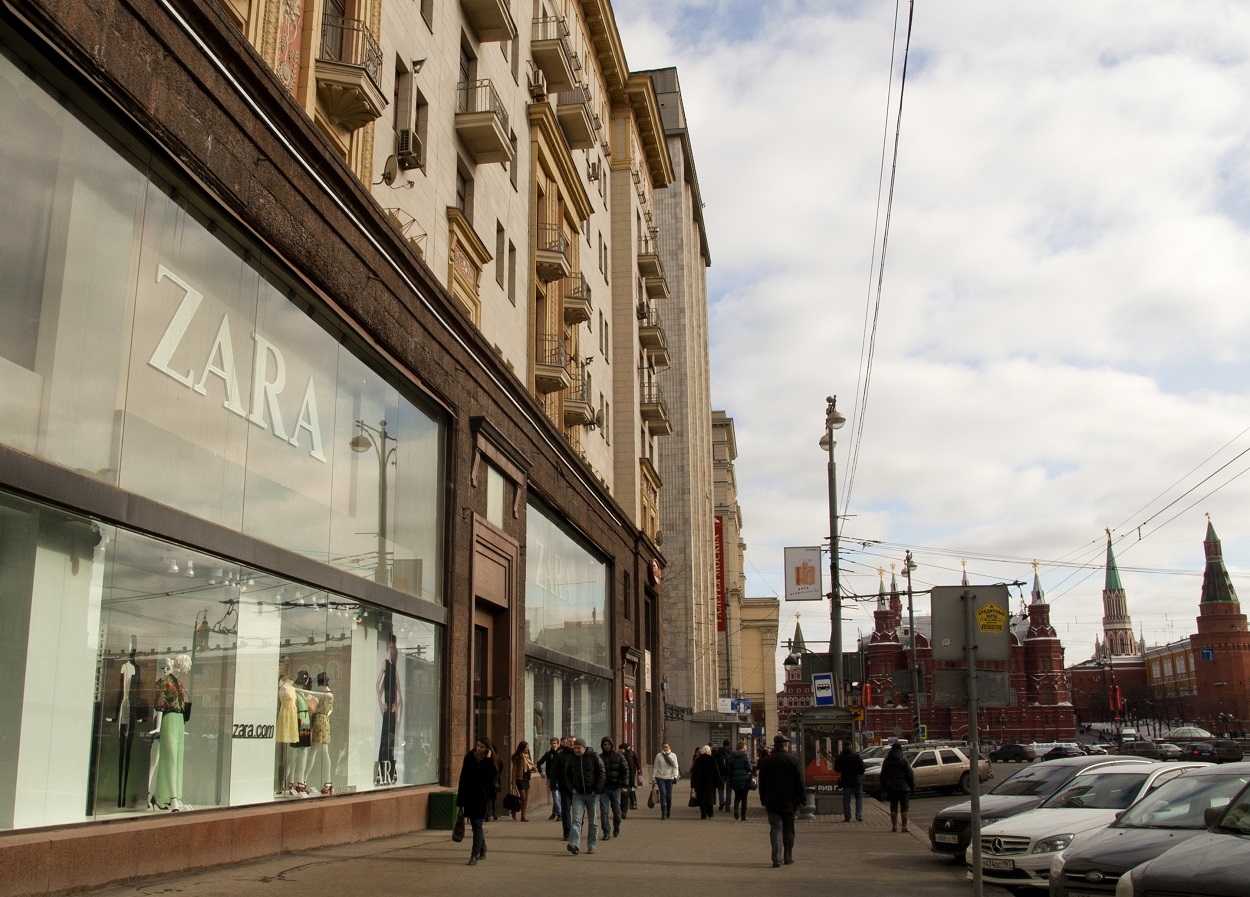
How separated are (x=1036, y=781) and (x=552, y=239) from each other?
18.7 metres

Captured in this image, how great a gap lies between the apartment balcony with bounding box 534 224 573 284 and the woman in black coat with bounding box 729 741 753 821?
40.6 feet

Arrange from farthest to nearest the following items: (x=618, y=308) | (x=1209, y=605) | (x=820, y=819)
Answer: (x=1209, y=605) → (x=618, y=308) → (x=820, y=819)

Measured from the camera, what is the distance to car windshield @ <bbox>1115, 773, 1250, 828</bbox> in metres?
9.53

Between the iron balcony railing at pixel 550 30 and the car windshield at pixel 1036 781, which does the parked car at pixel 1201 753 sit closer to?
the car windshield at pixel 1036 781

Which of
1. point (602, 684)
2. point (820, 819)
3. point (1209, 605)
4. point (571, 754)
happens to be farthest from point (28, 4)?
point (1209, 605)

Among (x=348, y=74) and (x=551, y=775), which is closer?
(x=348, y=74)

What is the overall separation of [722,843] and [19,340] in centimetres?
1276

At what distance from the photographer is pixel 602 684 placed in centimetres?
3312

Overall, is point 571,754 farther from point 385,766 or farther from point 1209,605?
point 1209,605

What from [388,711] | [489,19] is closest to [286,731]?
[388,711]

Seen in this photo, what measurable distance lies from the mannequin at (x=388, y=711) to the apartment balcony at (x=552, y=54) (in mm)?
17448

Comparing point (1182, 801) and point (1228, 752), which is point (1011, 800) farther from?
point (1228, 752)

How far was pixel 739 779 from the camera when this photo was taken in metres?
24.3

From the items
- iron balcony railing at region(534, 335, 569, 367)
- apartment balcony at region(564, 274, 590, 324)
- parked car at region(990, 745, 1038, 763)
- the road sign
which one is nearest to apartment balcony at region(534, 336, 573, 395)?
iron balcony railing at region(534, 335, 569, 367)
